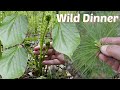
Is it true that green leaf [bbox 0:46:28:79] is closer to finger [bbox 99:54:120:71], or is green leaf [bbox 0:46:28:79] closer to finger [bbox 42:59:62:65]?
finger [bbox 42:59:62:65]

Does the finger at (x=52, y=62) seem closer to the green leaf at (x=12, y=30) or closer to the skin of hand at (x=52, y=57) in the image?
the skin of hand at (x=52, y=57)

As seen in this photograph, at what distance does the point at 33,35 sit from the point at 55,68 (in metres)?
0.27

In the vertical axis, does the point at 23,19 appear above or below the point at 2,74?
above

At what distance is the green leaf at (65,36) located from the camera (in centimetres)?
414

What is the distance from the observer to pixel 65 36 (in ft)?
13.6

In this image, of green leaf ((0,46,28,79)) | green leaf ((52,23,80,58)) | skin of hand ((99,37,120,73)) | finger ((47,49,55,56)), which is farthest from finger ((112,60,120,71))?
green leaf ((0,46,28,79))

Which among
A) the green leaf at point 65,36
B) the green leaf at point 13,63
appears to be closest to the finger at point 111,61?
the green leaf at point 65,36

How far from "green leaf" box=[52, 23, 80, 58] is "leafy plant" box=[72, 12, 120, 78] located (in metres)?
0.05

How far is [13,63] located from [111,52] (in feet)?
2.11

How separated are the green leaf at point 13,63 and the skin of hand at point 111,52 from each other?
0.51 metres

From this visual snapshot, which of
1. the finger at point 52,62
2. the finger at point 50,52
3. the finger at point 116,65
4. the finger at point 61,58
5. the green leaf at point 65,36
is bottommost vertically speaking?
the finger at point 116,65

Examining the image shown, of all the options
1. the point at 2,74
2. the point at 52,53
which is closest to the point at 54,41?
the point at 52,53
